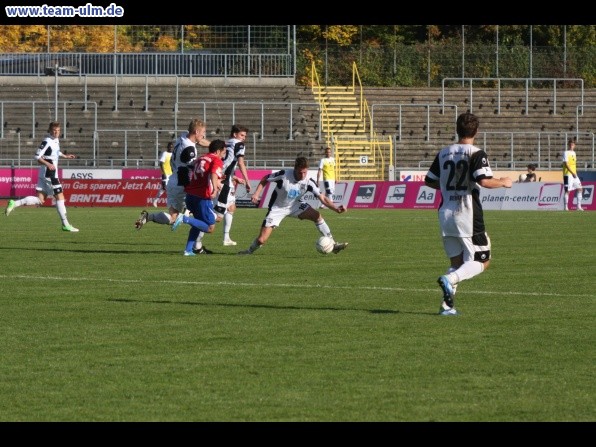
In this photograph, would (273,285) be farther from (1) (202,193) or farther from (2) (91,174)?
(2) (91,174)

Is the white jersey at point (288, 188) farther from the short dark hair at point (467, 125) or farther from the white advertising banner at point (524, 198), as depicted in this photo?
the white advertising banner at point (524, 198)

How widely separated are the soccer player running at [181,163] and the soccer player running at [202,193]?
0.45 m

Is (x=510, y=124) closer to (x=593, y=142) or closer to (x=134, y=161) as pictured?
(x=593, y=142)

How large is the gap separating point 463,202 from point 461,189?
0.13 meters

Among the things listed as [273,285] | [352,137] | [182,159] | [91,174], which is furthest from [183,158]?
[352,137]

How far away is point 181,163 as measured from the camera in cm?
2175

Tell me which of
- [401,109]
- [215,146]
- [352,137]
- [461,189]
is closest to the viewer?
[461,189]

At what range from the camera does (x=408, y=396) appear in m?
8.25

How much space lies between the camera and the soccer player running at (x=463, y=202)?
40.8 feet

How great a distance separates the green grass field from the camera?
8.01m

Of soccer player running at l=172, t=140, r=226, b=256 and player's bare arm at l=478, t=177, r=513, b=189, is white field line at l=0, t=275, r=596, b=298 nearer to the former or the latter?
player's bare arm at l=478, t=177, r=513, b=189

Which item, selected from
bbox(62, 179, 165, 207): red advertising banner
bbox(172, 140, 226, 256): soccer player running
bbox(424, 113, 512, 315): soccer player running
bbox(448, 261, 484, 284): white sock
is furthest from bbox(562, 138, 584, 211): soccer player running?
bbox(448, 261, 484, 284): white sock
